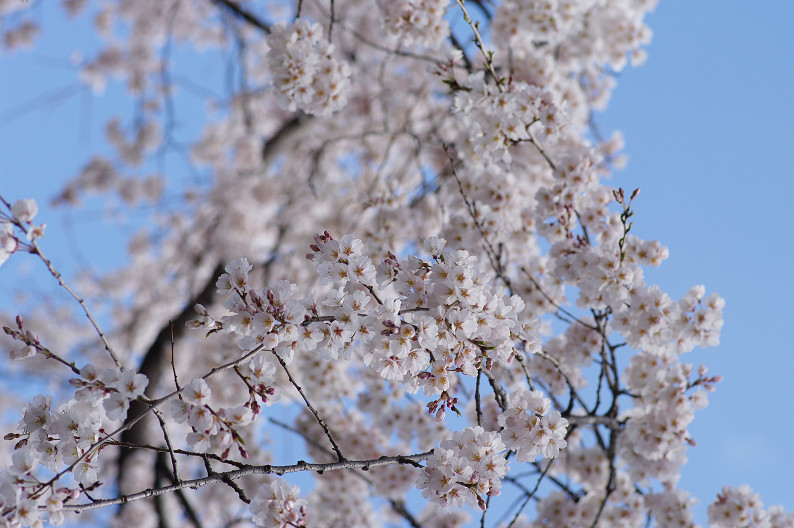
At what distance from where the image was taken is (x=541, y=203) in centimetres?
296

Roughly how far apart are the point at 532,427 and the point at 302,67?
199 cm

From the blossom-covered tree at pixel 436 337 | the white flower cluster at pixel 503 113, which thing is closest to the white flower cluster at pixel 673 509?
the blossom-covered tree at pixel 436 337

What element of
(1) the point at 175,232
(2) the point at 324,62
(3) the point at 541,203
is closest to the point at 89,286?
(1) the point at 175,232

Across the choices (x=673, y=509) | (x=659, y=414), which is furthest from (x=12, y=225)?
(x=673, y=509)

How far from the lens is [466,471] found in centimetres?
185

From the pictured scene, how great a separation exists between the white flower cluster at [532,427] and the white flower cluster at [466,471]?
16cm

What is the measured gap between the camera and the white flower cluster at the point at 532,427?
6.64 ft

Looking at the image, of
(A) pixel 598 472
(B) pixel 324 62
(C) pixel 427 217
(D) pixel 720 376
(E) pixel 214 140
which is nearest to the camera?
(D) pixel 720 376

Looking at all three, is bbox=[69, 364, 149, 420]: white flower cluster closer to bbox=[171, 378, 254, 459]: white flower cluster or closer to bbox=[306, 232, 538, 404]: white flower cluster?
bbox=[171, 378, 254, 459]: white flower cluster

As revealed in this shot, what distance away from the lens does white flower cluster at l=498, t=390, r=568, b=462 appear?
2025 millimetres

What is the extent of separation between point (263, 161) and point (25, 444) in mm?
4478

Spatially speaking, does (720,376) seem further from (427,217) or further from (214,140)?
(214,140)

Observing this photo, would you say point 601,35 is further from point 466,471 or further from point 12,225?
point 12,225

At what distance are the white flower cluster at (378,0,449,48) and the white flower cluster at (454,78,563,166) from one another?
1.79 feet
